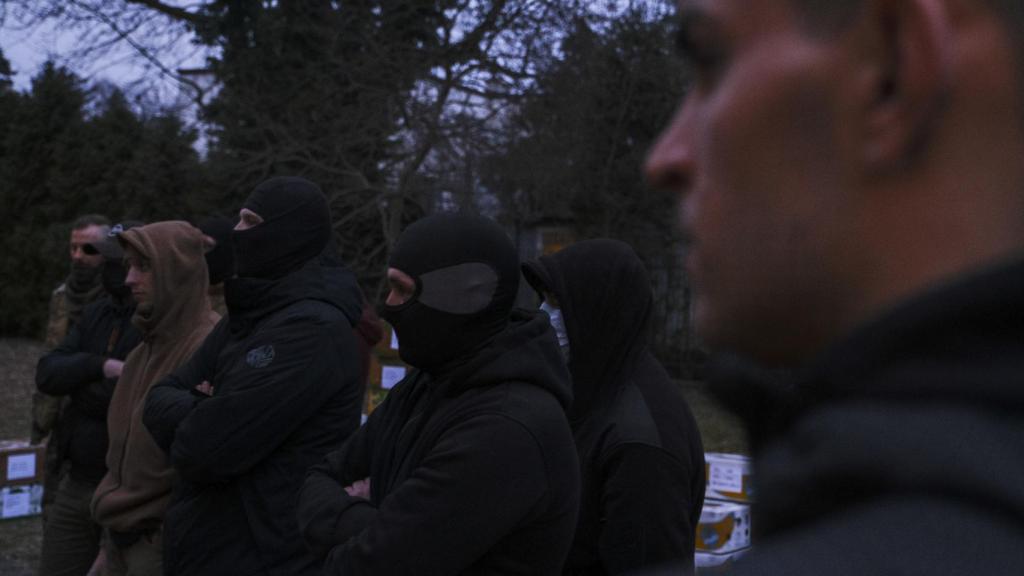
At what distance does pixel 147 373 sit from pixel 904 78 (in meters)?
4.20

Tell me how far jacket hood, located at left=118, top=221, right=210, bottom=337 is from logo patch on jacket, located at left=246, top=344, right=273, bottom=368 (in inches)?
41.4

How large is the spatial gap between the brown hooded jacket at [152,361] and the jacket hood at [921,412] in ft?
12.6

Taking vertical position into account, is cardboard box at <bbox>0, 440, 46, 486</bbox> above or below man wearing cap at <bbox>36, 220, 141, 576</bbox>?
below

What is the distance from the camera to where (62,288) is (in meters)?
6.45

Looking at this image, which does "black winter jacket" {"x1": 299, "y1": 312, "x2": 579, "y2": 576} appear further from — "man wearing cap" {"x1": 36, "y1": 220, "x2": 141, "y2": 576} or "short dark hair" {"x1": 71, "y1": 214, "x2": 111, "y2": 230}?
"short dark hair" {"x1": 71, "y1": 214, "x2": 111, "y2": 230}

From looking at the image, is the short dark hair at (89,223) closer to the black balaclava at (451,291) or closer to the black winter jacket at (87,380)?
the black winter jacket at (87,380)

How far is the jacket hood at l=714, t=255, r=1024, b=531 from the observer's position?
1.90ft

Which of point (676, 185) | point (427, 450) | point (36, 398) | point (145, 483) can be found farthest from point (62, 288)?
point (676, 185)

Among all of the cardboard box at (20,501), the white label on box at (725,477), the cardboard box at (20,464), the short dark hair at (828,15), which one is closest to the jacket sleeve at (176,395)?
the short dark hair at (828,15)

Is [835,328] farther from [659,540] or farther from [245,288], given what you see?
[245,288]

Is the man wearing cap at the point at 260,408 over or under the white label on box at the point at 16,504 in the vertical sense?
over

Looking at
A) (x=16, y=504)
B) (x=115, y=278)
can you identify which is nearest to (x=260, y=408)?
(x=115, y=278)

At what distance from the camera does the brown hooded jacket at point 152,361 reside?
4.16 meters

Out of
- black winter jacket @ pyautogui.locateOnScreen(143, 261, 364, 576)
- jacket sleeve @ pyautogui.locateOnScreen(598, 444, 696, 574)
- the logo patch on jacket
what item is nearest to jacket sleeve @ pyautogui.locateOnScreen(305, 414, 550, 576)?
jacket sleeve @ pyautogui.locateOnScreen(598, 444, 696, 574)
